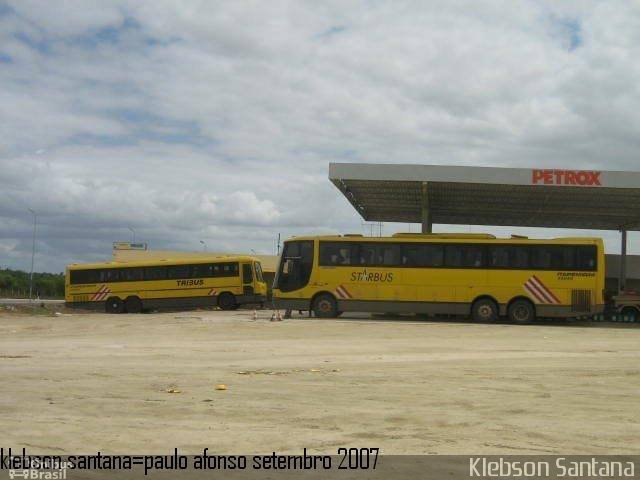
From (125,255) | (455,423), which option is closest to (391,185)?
(455,423)

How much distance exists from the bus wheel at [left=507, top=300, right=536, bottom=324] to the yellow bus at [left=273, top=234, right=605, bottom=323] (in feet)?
0.11

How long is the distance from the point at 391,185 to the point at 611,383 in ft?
64.2

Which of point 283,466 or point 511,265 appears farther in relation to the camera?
point 511,265

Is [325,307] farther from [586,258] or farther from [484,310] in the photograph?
[586,258]

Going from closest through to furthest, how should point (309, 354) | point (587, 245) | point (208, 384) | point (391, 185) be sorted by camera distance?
point (208, 384)
point (309, 354)
point (587, 245)
point (391, 185)

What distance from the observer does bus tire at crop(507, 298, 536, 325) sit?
24.1 metres

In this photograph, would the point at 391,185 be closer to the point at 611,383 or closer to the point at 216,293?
the point at 216,293

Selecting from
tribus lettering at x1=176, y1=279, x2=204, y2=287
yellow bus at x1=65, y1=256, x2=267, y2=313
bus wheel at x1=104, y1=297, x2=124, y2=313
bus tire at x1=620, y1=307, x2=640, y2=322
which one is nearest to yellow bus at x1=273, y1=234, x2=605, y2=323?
bus tire at x1=620, y1=307, x2=640, y2=322

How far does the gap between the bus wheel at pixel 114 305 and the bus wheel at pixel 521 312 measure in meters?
19.1

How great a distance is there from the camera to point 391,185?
2947 centimetres

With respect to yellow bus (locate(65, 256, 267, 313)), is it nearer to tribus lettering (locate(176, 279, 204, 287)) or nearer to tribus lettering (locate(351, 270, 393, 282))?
tribus lettering (locate(176, 279, 204, 287))

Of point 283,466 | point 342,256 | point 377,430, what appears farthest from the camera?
point 342,256

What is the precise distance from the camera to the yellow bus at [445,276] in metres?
24.0

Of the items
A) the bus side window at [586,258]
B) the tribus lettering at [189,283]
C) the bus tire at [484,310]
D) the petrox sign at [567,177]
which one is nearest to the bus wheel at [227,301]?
the tribus lettering at [189,283]
